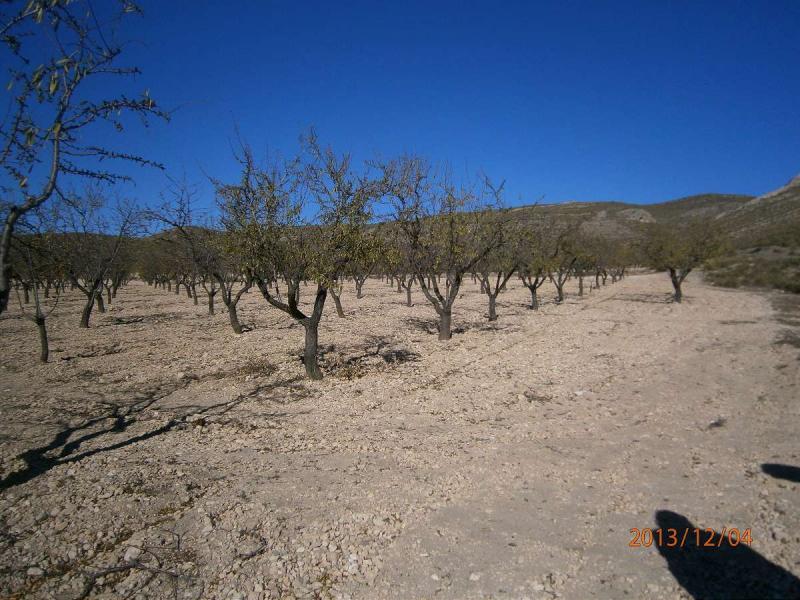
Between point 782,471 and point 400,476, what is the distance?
18.2 feet

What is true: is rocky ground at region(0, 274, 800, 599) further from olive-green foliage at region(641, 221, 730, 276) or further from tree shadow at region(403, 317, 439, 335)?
olive-green foliage at region(641, 221, 730, 276)

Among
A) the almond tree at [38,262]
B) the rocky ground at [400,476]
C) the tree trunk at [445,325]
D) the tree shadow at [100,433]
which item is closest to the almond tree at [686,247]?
the rocky ground at [400,476]

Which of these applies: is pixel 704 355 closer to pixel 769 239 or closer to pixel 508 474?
pixel 508 474

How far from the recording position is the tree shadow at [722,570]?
380 centimetres

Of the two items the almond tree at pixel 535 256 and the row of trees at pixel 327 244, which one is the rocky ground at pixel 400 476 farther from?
the almond tree at pixel 535 256

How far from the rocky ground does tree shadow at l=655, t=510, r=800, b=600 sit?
2 centimetres

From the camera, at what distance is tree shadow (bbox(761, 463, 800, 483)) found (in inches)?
224

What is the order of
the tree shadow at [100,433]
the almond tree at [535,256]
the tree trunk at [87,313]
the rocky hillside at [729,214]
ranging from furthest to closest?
the rocky hillside at [729,214] → the almond tree at [535,256] → the tree trunk at [87,313] → the tree shadow at [100,433]

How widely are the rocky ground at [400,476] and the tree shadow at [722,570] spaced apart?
0.07 ft

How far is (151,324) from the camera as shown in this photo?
883 inches

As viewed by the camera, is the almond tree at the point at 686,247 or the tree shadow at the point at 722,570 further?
the almond tree at the point at 686,247

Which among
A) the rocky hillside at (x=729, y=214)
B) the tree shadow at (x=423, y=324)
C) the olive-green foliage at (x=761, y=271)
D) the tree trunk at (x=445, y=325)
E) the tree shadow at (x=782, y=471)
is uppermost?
the rocky hillside at (x=729, y=214)

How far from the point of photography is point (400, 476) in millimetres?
6004

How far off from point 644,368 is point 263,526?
11313 millimetres
